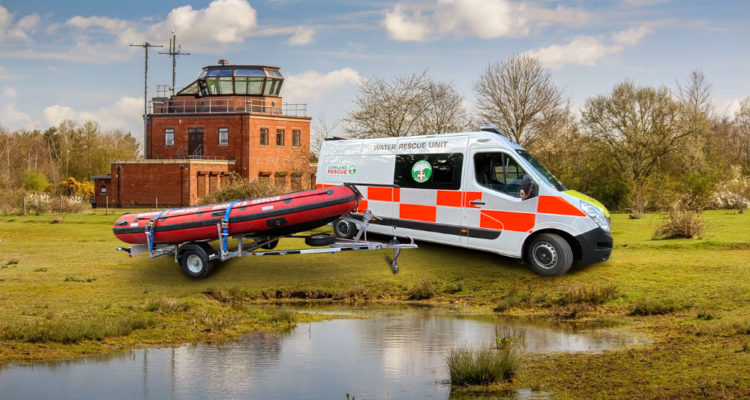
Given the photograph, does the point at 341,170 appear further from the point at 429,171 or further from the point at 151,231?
the point at 151,231

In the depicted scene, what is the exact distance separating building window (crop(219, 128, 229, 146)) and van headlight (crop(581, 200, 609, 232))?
5597 centimetres

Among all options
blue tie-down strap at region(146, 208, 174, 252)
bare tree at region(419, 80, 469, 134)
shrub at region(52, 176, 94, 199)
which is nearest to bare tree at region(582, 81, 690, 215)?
bare tree at region(419, 80, 469, 134)

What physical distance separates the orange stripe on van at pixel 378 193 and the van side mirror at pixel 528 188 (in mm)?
3886

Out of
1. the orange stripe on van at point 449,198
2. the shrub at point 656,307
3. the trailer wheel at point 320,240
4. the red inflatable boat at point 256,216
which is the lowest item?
the shrub at point 656,307

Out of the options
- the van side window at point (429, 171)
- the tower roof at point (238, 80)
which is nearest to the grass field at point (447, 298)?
the van side window at point (429, 171)

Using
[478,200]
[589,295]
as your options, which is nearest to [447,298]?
[478,200]

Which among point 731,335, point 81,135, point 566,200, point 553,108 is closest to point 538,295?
point 566,200

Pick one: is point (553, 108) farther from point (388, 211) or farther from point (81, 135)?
point (81, 135)

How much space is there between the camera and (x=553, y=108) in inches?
2019

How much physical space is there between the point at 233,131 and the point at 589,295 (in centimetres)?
5663

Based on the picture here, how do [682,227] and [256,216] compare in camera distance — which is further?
[682,227]

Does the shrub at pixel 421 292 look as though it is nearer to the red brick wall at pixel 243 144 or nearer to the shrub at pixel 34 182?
the red brick wall at pixel 243 144

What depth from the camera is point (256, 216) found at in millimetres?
17609

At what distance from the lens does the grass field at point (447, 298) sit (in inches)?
438
